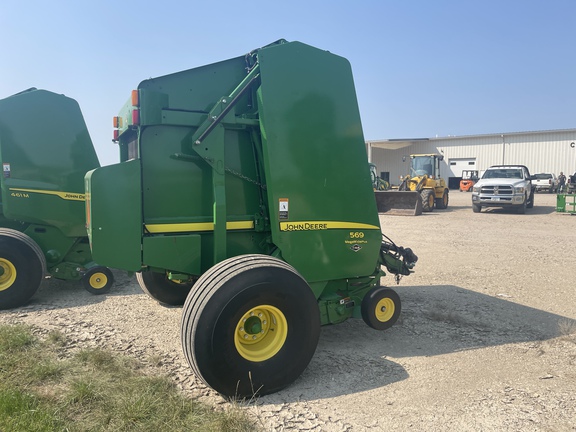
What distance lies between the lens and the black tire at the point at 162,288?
18.0ft

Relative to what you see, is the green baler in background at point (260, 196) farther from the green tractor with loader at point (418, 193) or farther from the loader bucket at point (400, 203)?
the green tractor with loader at point (418, 193)

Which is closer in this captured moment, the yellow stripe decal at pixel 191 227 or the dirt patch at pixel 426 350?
the dirt patch at pixel 426 350

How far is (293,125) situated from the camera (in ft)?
13.2

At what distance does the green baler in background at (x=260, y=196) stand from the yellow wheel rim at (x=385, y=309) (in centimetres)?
2

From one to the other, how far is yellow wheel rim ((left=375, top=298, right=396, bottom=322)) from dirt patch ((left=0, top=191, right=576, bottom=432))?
0.80 feet

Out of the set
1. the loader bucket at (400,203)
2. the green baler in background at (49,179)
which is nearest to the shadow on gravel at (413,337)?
the green baler in background at (49,179)

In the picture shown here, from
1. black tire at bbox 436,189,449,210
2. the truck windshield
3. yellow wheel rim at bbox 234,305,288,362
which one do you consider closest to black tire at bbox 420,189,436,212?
Result: black tire at bbox 436,189,449,210

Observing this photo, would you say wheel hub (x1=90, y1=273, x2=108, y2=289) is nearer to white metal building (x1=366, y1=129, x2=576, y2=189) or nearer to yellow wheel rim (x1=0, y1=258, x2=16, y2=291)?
yellow wheel rim (x1=0, y1=258, x2=16, y2=291)

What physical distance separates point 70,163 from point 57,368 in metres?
4.19

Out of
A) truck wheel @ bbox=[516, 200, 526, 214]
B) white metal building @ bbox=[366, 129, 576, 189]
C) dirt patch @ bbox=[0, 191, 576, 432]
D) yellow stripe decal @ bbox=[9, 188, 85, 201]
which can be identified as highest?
white metal building @ bbox=[366, 129, 576, 189]

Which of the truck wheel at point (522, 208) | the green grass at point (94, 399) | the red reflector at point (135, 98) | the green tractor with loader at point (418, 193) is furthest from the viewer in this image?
the truck wheel at point (522, 208)

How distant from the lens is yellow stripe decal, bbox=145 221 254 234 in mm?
4004

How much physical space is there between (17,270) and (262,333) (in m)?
4.20

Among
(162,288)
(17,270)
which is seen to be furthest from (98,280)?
(162,288)
